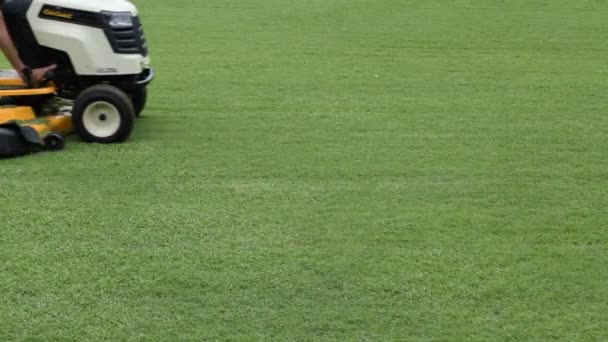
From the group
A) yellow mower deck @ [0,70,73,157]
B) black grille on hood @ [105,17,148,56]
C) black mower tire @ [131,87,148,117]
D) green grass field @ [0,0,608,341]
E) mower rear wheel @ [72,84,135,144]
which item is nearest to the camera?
green grass field @ [0,0,608,341]

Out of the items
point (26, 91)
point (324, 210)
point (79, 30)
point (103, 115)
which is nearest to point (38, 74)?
point (26, 91)

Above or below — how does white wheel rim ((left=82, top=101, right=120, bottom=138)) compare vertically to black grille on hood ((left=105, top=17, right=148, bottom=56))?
below

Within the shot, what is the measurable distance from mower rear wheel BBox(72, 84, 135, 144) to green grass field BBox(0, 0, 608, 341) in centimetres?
10

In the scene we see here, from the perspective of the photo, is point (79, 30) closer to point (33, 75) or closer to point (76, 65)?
point (76, 65)

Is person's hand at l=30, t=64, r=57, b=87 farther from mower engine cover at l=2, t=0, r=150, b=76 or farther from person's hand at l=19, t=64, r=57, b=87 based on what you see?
mower engine cover at l=2, t=0, r=150, b=76

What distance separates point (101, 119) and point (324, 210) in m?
1.67

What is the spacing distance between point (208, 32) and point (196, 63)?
1.61 metres

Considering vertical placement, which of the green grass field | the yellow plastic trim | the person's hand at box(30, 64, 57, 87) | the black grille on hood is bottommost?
the green grass field

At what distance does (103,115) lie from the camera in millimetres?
5074

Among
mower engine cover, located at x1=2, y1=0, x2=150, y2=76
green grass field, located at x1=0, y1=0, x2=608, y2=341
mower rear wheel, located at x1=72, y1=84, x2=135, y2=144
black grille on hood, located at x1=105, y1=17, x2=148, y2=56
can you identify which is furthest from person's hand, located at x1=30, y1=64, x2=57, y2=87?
green grass field, located at x1=0, y1=0, x2=608, y2=341

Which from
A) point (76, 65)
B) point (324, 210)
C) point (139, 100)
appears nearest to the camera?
point (324, 210)

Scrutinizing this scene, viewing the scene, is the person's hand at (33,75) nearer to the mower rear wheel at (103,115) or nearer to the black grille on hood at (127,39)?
the mower rear wheel at (103,115)

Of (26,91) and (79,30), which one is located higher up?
(79,30)

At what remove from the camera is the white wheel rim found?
198 inches
